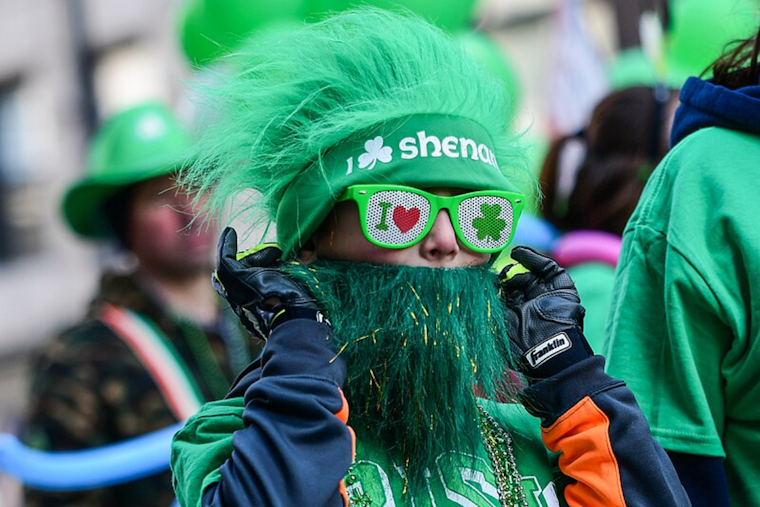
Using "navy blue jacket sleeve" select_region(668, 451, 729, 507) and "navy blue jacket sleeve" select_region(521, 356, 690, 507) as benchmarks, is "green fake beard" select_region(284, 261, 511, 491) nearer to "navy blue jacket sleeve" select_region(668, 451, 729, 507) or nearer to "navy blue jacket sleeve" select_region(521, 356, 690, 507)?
"navy blue jacket sleeve" select_region(521, 356, 690, 507)

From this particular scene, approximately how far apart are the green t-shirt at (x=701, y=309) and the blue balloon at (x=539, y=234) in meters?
1.70

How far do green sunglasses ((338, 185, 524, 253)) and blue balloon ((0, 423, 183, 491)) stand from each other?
1.82m

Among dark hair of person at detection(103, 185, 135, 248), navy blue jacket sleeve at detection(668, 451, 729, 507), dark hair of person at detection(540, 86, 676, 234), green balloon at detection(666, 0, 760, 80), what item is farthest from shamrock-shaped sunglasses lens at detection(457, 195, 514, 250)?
dark hair of person at detection(103, 185, 135, 248)

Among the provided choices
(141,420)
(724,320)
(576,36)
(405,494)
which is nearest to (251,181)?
(405,494)

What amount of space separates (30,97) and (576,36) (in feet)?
28.4

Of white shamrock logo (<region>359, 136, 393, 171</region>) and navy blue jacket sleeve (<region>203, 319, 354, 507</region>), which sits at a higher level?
white shamrock logo (<region>359, 136, 393, 171</region>)

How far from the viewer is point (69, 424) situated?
334 cm

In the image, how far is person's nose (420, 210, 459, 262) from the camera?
1.68 m

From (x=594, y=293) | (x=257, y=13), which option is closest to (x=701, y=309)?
(x=594, y=293)

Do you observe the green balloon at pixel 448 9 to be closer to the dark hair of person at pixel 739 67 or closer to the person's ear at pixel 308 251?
the dark hair of person at pixel 739 67

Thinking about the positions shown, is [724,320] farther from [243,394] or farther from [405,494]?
[243,394]

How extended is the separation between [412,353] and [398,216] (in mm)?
213

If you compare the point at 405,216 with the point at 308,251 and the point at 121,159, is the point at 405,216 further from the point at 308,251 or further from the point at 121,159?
the point at 121,159

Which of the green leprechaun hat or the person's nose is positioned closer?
the person's nose
